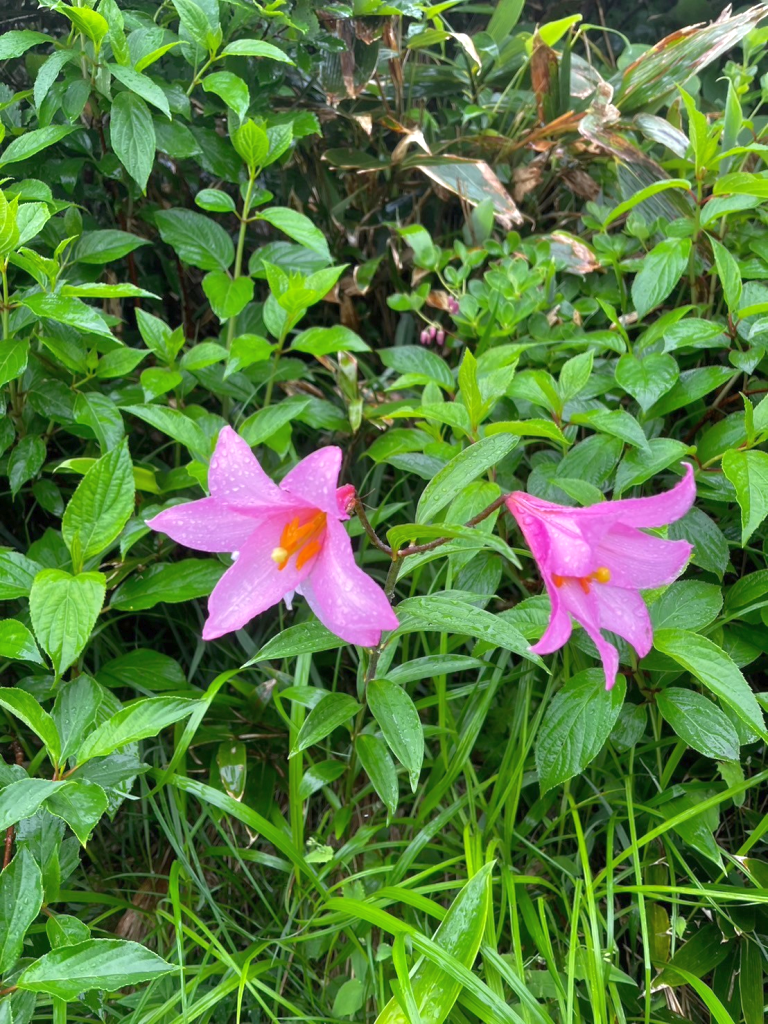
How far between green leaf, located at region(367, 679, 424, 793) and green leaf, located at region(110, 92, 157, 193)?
2.72 ft

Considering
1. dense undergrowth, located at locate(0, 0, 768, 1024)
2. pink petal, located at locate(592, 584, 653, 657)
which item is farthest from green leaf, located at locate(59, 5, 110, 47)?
pink petal, located at locate(592, 584, 653, 657)

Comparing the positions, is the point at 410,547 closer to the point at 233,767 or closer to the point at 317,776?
the point at 317,776

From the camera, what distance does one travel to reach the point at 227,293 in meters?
1.26

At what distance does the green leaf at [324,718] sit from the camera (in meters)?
0.94

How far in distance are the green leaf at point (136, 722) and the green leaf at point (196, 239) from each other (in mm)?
789

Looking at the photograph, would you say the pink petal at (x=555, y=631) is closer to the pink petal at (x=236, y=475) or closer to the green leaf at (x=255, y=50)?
the pink petal at (x=236, y=475)

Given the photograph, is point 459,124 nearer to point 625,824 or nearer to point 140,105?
point 140,105

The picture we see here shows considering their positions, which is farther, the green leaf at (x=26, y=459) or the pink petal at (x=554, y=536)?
the green leaf at (x=26, y=459)

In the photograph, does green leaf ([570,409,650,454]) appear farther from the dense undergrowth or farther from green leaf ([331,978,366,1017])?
green leaf ([331,978,366,1017])

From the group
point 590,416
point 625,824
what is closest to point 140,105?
point 590,416

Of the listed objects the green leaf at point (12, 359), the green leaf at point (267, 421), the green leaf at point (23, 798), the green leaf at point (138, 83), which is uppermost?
the green leaf at point (138, 83)

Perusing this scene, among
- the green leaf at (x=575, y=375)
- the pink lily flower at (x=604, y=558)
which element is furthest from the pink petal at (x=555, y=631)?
the green leaf at (x=575, y=375)

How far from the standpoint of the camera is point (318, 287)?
1219 mm

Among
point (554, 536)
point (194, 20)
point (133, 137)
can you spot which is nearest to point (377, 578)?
point (554, 536)
